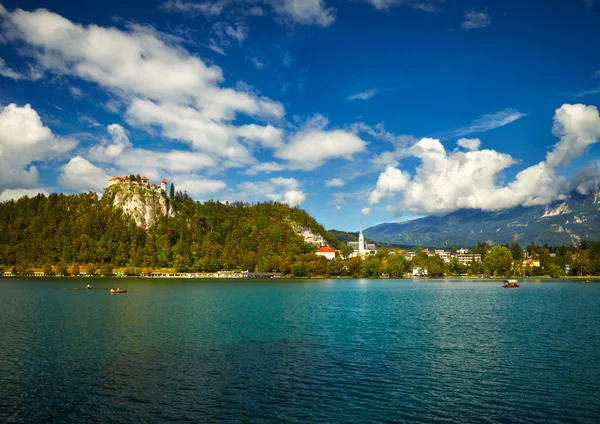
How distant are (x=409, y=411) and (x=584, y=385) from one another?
14360mm

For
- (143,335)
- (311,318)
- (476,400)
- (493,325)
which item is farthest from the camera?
(311,318)

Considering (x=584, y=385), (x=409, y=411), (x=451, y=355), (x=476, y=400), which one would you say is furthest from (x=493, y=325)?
(x=409, y=411)

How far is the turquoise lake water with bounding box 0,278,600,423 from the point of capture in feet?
82.9

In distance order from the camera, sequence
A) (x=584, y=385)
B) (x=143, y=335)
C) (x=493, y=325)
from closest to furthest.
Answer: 1. (x=584, y=385)
2. (x=143, y=335)
3. (x=493, y=325)

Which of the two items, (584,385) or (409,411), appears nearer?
(409,411)

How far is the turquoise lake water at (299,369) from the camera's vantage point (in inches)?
995

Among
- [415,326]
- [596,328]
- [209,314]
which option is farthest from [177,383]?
[596,328]

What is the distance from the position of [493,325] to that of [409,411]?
38.8m

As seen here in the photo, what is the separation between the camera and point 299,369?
34375 millimetres

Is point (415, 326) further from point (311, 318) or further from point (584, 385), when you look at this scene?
point (584, 385)

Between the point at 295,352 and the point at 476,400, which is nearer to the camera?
the point at 476,400

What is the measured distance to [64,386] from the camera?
30.1 metres

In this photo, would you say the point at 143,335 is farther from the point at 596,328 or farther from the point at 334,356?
the point at 596,328

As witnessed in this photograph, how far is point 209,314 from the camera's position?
A: 233 feet
